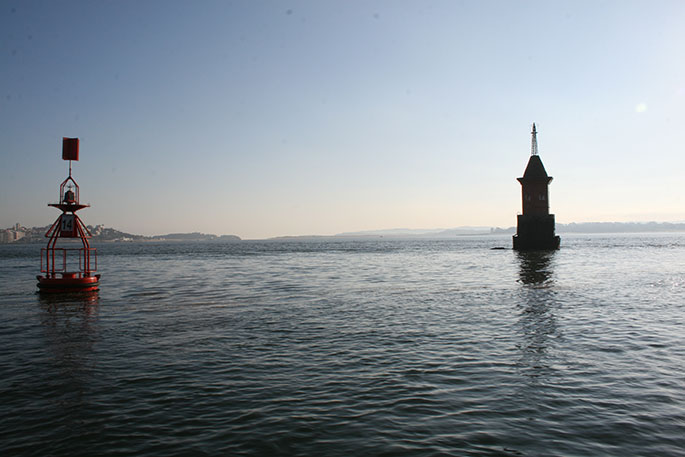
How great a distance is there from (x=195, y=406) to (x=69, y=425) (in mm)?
1956

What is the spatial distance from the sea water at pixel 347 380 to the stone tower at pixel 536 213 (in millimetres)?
52586

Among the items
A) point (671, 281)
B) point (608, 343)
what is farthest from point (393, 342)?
point (671, 281)

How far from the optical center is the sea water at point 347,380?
6855 millimetres

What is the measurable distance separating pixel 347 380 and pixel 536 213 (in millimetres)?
67654

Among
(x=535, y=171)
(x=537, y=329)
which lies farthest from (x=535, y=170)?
(x=537, y=329)

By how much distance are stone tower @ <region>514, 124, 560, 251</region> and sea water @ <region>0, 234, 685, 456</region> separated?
5259cm

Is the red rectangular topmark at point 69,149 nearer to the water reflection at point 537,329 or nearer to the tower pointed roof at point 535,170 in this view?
the water reflection at point 537,329

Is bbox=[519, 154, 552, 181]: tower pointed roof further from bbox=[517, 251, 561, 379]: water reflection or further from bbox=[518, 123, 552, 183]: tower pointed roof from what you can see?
bbox=[517, 251, 561, 379]: water reflection

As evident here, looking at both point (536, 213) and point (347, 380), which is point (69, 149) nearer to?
point (347, 380)

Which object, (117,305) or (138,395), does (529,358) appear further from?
(117,305)

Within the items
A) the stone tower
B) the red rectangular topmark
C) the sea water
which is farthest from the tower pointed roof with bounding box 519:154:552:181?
the red rectangular topmark

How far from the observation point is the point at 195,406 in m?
8.27

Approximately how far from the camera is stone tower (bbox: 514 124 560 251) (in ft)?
229

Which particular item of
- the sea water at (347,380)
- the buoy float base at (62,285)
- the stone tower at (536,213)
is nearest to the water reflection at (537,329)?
the sea water at (347,380)
